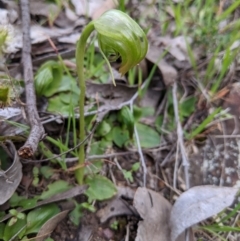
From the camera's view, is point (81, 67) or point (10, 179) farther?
point (10, 179)

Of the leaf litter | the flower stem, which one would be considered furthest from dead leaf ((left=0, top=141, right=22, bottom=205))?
the flower stem

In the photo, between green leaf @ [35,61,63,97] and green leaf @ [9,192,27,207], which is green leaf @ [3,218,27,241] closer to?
green leaf @ [9,192,27,207]

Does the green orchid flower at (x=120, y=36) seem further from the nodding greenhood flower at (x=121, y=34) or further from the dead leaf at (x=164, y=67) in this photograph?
the dead leaf at (x=164, y=67)

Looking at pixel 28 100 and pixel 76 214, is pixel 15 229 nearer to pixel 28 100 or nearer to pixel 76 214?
pixel 76 214

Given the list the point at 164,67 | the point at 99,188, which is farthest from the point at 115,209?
the point at 164,67

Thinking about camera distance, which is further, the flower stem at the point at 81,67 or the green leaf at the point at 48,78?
the green leaf at the point at 48,78

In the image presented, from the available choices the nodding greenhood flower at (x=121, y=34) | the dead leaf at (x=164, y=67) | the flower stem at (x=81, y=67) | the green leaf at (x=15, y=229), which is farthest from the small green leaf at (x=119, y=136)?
the nodding greenhood flower at (x=121, y=34)
